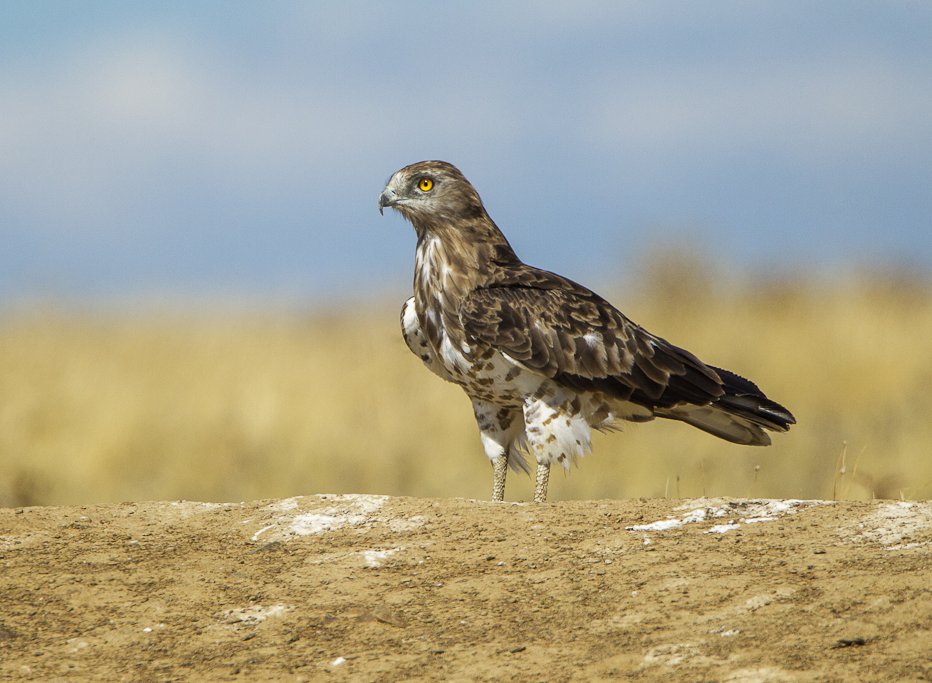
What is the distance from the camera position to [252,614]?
188 inches

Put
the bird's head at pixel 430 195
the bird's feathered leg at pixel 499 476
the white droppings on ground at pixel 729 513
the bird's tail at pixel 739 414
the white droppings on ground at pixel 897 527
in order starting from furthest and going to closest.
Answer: the bird's head at pixel 430 195
the bird's tail at pixel 739 414
the bird's feathered leg at pixel 499 476
the white droppings on ground at pixel 729 513
the white droppings on ground at pixel 897 527

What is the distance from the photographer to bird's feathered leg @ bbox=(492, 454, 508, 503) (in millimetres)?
7252

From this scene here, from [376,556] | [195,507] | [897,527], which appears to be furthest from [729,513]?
[195,507]

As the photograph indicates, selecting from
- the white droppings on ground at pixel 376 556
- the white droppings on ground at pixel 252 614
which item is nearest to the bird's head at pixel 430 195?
the white droppings on ground at pixel 376 556

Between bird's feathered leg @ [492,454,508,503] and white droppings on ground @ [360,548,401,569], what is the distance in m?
1.91

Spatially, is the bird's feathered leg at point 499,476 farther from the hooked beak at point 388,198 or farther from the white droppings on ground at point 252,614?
the white droppings on ground at point 252,614

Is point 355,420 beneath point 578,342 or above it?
beneath

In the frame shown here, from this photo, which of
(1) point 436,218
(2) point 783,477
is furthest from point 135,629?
(2) point 783,477

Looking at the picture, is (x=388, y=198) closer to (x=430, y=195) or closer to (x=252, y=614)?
(x=430, y=195)

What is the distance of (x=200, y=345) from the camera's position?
1723cm

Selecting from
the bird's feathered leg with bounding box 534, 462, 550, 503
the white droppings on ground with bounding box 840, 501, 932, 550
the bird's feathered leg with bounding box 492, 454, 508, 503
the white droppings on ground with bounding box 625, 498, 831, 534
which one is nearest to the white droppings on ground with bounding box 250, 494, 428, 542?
the white droppings on ground with bounding box 625, 498, 831, 534

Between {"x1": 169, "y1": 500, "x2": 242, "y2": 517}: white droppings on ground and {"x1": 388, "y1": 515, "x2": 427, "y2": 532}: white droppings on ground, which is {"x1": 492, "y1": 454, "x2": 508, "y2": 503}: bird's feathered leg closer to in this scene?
{"x1": 388, "y1": 515, "x2": 427, "y2": 532}: white droppings on ground

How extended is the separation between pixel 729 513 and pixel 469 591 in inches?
52.9

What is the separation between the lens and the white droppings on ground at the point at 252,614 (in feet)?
15.5
